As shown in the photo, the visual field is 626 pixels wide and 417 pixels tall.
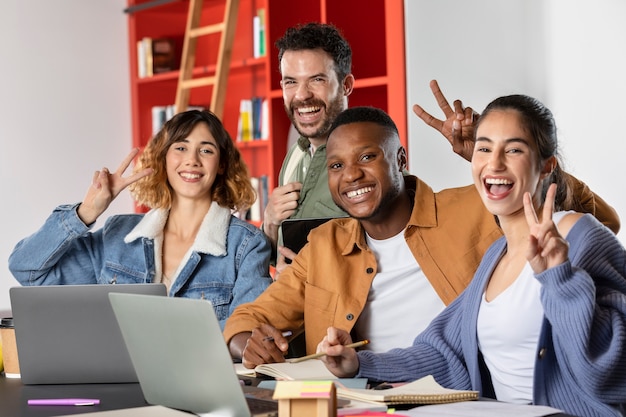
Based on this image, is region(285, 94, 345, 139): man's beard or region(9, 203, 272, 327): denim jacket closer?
region(9, 203, 272, 327): denim jacket

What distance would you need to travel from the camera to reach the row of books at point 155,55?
5945 millimetres

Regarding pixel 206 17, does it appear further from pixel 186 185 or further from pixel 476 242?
pixel 476 242

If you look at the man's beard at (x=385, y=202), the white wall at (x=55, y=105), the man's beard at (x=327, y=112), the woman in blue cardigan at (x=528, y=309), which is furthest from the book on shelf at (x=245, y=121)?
the woman in blue cardigan at (x=528, y=309)

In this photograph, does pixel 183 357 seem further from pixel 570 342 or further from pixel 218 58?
pixel 218 58

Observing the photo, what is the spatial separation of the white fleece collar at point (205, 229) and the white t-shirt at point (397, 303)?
2.04 ft

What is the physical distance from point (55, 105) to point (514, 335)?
4.53 metres

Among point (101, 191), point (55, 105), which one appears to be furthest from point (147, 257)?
point (55, 105)

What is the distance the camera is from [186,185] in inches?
110

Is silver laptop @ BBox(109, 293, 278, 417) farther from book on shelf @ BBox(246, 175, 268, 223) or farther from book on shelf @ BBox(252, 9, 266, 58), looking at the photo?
book on shelf @ BBox(252, 9, 266, 58)

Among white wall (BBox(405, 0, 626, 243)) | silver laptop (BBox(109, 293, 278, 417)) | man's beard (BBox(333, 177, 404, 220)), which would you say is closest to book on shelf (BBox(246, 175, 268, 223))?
white wall (BBox(405, 0, 626, 243))

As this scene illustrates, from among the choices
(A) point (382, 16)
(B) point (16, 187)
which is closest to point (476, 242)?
(A) point (382, 16)

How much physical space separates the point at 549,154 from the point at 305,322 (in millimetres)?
804

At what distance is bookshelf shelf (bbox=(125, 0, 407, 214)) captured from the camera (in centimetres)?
414

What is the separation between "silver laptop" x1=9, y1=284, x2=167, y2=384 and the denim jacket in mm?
812
